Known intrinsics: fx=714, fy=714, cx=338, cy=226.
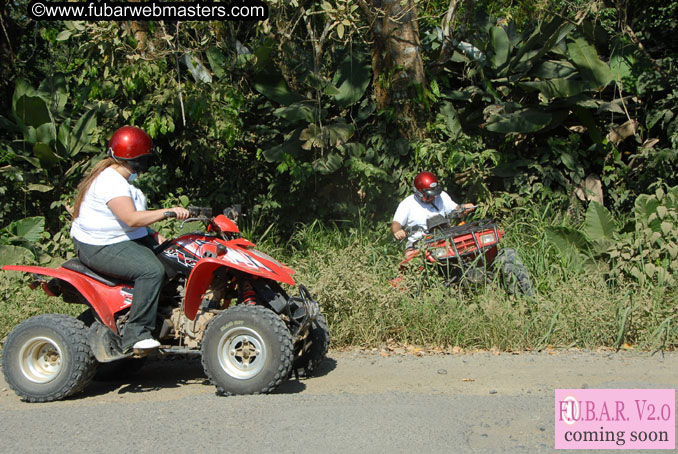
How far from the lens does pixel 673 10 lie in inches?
416

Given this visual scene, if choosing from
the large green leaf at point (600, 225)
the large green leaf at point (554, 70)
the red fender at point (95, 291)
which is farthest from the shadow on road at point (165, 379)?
the large green leaf at point (554, 70)

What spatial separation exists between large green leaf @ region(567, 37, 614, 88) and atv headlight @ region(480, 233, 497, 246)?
3464 millimetres

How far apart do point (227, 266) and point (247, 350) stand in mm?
661

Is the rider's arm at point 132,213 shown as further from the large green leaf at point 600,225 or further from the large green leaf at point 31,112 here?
the large green leaf at point 31,112

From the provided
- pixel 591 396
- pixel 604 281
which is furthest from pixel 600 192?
pixel 591 396

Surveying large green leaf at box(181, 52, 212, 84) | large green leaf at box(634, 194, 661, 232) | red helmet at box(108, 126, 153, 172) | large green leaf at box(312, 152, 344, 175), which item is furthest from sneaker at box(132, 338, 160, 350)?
large green leaf at box(634, 194, 661, 232)

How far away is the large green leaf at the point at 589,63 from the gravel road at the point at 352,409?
4597 mm

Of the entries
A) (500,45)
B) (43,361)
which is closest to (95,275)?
(43,361)

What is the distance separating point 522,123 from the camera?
945 centimetres

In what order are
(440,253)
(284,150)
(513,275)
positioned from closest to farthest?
(513,275)
(440,253)
(284,150)

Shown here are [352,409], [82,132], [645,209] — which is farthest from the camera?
[82,132]

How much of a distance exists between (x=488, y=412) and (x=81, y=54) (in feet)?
23.8

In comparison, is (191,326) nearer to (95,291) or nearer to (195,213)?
(95,291)

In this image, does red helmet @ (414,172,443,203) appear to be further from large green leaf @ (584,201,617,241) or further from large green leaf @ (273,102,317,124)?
large green leaf @ (273,102,317,124)
